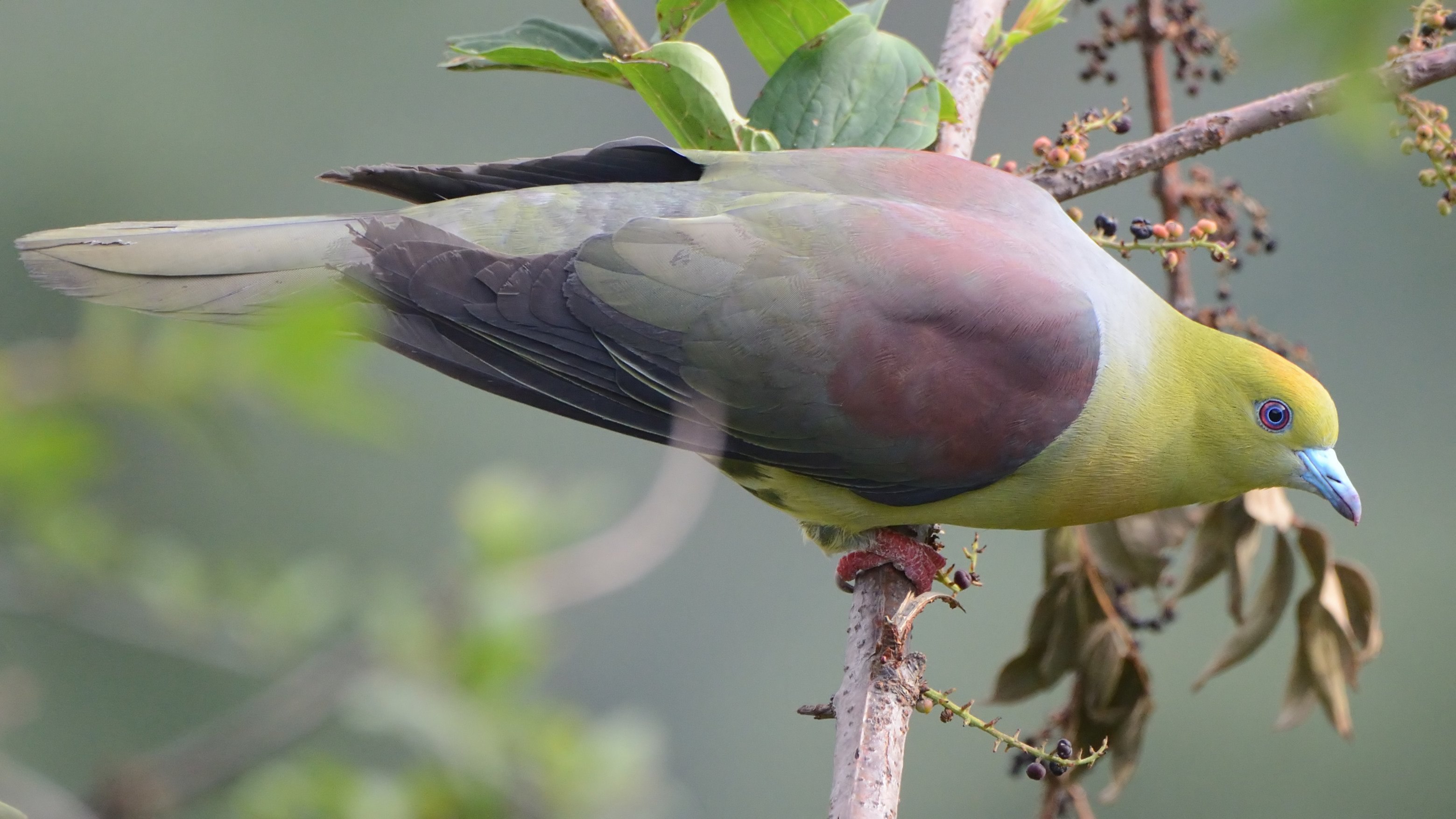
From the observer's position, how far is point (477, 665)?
0.63m

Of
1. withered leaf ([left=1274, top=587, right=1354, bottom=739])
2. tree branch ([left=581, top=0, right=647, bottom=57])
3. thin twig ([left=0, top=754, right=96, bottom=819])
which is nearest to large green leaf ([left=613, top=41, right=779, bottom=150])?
tree branch ([left=581, top=0, right=647, bottom=57])

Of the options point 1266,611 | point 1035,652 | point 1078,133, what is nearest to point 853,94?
point 1078,133

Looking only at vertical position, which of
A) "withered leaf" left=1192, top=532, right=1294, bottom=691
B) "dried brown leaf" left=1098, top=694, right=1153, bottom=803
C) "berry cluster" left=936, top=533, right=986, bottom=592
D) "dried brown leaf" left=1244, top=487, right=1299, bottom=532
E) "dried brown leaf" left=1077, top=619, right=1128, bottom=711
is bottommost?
"dried brown leaf" left=1098, top=694, right=1153, bottom=803

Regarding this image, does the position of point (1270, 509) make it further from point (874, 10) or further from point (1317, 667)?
point (874, 10)

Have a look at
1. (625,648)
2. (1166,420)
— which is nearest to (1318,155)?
(1166,420)

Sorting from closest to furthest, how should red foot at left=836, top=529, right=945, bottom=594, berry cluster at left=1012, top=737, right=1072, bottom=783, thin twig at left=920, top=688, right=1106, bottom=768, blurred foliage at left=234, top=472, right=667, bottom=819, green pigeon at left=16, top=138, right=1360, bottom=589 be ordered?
1. blurred foliage at left=234, top=472, right=667, bottom=819
2. thin twig at left=920, top=688, right=1106, bottom=768
3. berry cluster at left=1012, top=737, right=1072, bottom=783
4. green pigeon at left=16, top=138, right=1360, bottom=589
5. red foot at left=836, top=529, right=945, bottom=594

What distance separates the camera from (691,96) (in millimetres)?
2297

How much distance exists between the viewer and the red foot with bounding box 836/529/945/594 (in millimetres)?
2188

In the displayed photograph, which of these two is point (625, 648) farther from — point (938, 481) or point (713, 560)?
point (938, 481)

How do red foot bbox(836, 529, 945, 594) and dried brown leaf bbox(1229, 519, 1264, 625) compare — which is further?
dried brown leaf bbox(1229, 519, 1264, 625)

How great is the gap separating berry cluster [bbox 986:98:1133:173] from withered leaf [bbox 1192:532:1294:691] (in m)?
0.96

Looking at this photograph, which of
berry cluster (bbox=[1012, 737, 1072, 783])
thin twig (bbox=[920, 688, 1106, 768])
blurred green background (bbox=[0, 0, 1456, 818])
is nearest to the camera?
thin twig (bbox=[920, 688, 1106, 768])

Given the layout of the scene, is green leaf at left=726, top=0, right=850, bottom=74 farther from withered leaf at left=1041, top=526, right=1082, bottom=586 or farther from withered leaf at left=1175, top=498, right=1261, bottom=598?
withered leaf at left=1175, top=498, right=1261, bottom=598

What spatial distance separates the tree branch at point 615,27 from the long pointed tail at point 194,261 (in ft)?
2.12
